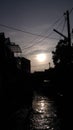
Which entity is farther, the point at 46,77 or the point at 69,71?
the point at 46,77

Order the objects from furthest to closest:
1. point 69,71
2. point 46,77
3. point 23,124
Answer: point 46,77 → point 69,71 → point 23,124

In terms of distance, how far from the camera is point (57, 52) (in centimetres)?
6225

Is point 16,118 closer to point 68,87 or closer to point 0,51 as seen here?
point 0,51

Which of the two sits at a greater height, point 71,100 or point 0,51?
point 0,51

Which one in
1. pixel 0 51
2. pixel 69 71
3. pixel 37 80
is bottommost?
pixel 37 80

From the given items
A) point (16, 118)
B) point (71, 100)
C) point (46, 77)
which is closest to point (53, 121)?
point (16, 118)

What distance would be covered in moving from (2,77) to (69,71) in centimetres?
808

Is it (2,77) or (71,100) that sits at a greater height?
(2,77)

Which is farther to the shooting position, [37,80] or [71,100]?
[37,80]

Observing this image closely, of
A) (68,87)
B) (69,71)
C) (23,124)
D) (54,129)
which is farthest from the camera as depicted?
(69,71)

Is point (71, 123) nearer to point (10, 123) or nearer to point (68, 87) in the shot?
point (10, 123)

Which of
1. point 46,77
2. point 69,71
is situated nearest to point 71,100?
point 69,71

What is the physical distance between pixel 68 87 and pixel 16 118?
9448mm

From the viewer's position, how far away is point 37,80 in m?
60.9
